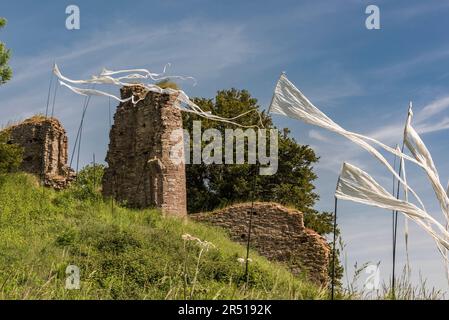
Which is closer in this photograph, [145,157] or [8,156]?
[8,156]

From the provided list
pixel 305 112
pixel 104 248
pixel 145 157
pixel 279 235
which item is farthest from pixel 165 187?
pixel 305 112

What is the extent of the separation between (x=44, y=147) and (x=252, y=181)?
983 cm

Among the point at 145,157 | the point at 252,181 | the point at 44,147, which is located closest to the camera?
the point at 145,157

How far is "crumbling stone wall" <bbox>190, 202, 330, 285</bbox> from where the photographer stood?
2522 centimetres


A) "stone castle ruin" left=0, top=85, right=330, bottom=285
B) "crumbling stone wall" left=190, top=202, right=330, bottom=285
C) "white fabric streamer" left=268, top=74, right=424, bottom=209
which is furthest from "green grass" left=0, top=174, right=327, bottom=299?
"white fabric streamer" left=268, top=74, right=424, bottom=209

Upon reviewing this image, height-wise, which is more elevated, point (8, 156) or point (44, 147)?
point (44, 147)

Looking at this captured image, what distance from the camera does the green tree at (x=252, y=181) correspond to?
32750 millimetres

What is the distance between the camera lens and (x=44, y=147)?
2789 centimetres

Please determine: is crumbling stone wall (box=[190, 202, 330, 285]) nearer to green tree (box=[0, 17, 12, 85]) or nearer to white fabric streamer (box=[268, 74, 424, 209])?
green tree (box=[0, 17, 12, 85])

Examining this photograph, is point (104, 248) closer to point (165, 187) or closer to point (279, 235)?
point (165, 187)
